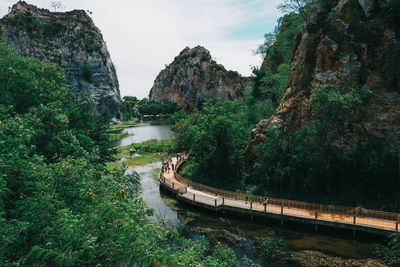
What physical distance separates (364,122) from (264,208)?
42.2 ft

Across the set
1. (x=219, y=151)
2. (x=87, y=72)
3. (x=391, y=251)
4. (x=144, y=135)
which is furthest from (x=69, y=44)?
(x=391, y=251)

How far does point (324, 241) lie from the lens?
1969cm

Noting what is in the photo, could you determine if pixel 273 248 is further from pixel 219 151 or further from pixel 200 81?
pixel 200 81

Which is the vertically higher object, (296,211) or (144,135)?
(144,135)

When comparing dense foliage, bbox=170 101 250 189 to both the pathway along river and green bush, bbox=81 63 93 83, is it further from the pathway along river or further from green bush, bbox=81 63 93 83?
green bush, bbox=81 63 93 83

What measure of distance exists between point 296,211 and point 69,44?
99.9 meters

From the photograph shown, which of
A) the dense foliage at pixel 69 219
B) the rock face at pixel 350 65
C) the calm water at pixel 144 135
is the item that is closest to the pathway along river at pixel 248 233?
the rock face at pixel 350 65

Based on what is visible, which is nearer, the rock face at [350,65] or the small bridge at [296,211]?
the small bridge at [296,211]

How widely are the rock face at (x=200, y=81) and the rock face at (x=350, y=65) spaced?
316 feet

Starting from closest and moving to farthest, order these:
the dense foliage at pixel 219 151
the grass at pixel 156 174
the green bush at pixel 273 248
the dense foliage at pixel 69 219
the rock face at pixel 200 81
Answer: the dense foliage at pixel 69 219 → the green bush at pixel 273 248 → the dense foliage at pixel 219 151 → the grass at pixel 156 174 → the rock face at pixel 200 81

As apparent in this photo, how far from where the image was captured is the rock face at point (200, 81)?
13025cm

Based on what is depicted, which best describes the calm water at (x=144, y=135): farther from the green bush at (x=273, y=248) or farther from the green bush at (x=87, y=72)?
the green bush at (x=273, y=248)

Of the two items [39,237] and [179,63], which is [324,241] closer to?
[39,237]

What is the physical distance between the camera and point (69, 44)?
312ft
